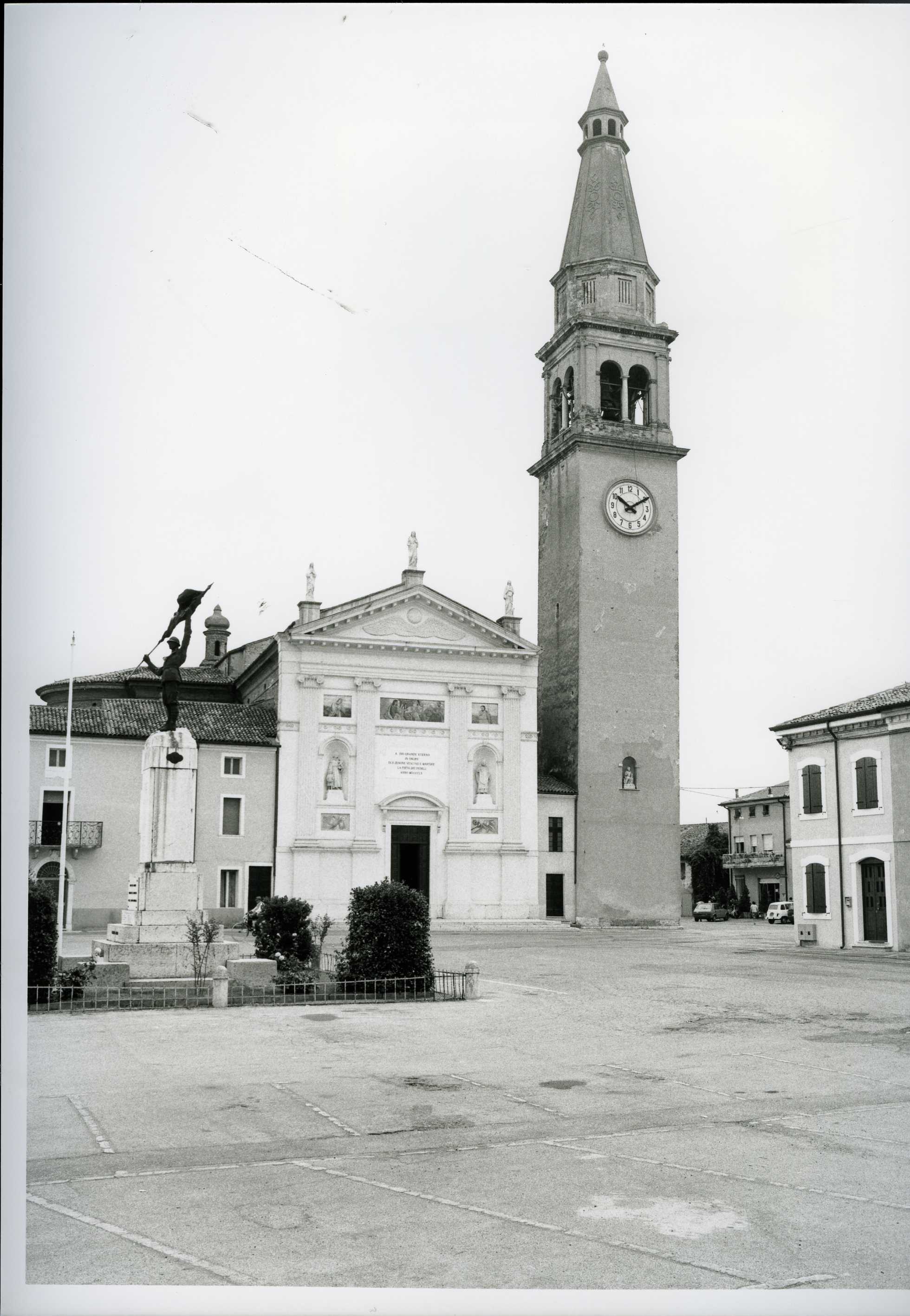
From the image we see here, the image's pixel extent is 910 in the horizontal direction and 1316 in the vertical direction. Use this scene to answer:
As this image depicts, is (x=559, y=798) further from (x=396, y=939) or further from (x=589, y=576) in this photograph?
(x=396, y=939)

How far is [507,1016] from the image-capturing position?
1633cm

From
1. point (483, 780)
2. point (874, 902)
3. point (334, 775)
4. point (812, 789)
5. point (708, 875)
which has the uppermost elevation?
point (334, 775)

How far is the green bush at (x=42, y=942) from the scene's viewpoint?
16.2 metres

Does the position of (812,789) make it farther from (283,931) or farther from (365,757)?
(283,931)

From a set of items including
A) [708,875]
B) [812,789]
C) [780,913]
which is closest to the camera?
[812,789]

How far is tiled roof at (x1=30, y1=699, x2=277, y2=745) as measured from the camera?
1599 inches

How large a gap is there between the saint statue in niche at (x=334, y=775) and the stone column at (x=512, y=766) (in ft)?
21.8

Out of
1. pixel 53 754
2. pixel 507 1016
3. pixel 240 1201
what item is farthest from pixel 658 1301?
pixel 53 754

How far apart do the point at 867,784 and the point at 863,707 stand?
211 cm

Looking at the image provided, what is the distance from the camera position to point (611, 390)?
51.6 meters

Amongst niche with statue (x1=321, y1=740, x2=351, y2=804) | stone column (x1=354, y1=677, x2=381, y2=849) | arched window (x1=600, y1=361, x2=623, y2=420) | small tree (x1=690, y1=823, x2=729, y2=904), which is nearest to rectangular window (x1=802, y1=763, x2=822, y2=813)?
stone column (x1=354, y1=677, x2=381, y2=849)

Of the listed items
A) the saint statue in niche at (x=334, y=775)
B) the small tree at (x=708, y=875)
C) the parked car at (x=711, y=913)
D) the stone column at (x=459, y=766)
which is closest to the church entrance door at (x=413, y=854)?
the stone column at (x=459, y=766)

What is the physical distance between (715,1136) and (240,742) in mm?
36093

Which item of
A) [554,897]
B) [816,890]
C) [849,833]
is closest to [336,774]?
[554,897]
